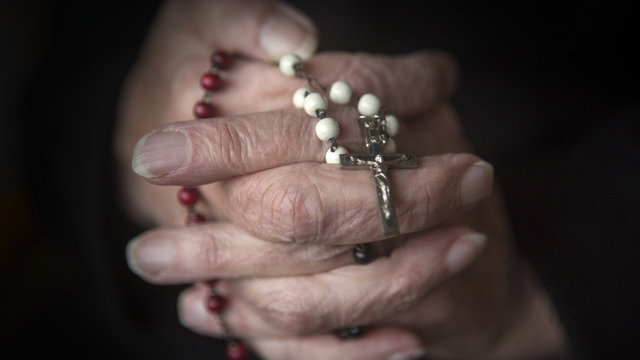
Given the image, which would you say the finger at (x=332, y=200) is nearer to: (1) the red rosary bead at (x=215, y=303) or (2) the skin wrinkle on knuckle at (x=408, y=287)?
(2) the skin wrinkle on knuckle at (x=408, y=287)

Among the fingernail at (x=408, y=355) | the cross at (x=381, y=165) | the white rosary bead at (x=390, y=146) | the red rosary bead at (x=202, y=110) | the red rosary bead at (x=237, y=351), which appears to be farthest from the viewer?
the red rosary bead at (x=237, y=351)

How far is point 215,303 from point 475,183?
658 millimetres

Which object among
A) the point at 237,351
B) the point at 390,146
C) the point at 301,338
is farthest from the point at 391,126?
the point at 237,351

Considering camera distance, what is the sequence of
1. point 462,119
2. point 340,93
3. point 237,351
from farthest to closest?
point 462,119 < point 237,351 < point 340,93

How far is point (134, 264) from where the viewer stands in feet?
3.59

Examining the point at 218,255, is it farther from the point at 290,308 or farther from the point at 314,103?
the point at 314,103

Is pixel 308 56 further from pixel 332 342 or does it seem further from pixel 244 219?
pixel 332 342

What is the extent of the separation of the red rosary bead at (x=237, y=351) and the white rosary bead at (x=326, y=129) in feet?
2.22

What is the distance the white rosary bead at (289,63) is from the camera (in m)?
1.06

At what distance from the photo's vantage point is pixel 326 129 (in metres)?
0.91

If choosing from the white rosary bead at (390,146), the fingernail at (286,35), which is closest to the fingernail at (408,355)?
the white rosary bead at (390,146)

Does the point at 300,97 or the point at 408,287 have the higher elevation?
the point at 300,97

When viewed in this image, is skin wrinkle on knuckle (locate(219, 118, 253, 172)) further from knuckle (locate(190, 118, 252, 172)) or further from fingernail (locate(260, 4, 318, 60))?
fingernail (locate(260, 4, 318, 60))

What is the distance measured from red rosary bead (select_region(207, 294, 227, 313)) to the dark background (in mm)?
366
